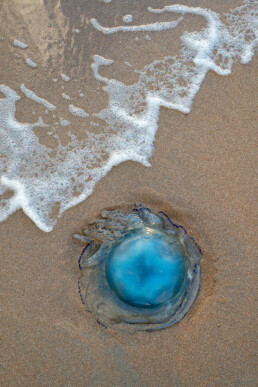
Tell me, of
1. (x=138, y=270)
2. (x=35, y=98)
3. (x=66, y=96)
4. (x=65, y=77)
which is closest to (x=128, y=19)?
(x=65, y=77)

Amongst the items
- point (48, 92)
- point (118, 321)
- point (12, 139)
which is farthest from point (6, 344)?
point (48, 92)

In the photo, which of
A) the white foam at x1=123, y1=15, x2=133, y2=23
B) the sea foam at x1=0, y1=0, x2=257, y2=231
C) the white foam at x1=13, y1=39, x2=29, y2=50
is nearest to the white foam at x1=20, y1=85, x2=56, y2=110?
the sea foam at x1=0, y1=0, x2=257, y2=231

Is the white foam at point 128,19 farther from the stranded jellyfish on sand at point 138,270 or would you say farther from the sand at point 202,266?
the stranded jellyfish on sand at point 138,270

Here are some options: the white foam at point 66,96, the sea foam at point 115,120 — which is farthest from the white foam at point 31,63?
the white foam at point 66,96

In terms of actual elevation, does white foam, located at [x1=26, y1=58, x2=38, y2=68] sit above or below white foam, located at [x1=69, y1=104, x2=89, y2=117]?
above

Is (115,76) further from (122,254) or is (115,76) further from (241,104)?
(122,254)

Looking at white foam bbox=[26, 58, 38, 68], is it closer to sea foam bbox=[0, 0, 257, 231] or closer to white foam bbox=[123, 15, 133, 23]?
sea foam bbox=[0, 0, 257, 231]

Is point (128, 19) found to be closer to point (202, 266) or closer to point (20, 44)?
point (20, 44)
